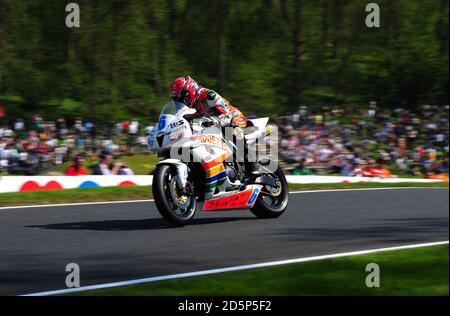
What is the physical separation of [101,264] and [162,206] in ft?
6.63

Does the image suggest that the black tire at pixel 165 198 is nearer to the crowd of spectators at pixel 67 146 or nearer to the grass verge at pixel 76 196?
the grass verge at pixel 76 196

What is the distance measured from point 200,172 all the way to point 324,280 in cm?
410

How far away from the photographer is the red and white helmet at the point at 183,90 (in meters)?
10.5

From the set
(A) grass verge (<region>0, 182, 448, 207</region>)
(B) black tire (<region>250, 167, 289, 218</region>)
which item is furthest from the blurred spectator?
(B) black tire (<region>250, 167, 289, 218</region>)

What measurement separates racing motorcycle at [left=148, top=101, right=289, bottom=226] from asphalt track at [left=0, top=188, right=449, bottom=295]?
31 centimetres

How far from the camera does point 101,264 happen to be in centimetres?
782

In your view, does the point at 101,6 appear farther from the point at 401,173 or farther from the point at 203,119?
the point at 203,119

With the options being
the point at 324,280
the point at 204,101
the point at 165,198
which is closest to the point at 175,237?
the point at 165,198

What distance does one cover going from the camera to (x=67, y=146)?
22.9 m

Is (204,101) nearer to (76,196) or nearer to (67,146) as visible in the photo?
(76,196)

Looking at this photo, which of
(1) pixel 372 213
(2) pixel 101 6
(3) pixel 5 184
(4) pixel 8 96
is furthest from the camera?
(2) pixel 101 6

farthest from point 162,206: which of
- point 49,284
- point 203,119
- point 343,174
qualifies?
point 343,174

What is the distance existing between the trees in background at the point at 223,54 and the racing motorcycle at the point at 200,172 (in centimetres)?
2256

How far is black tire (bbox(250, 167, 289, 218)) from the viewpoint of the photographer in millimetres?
11078
